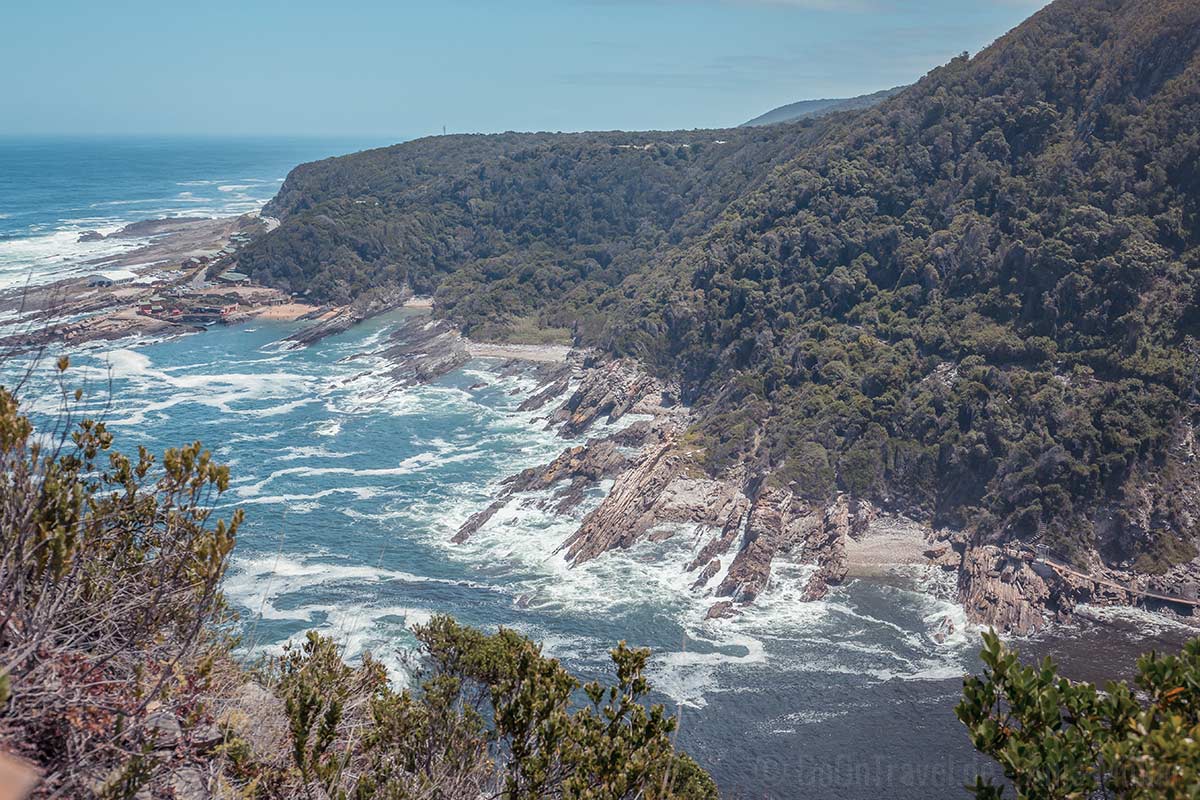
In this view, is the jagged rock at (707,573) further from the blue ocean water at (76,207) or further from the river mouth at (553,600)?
the blue ocean water at (76,207)

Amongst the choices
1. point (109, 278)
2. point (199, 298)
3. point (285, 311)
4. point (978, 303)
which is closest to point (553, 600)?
point (978, 303)

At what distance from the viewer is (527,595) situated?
134 feet

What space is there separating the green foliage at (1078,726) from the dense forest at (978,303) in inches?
1417

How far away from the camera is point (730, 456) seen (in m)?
52.0

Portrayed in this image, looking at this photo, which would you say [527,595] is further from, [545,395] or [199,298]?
[199,298]

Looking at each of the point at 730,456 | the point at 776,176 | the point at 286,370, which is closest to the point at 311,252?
the point at 286,370

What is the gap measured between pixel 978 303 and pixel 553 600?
32.2 m

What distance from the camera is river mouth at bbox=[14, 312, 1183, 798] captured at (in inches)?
1235

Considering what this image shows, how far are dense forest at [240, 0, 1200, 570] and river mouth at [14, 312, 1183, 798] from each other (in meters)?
8.18

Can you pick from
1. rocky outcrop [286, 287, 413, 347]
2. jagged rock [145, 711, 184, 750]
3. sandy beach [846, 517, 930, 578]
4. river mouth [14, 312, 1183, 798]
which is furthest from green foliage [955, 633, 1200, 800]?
rocky outcrop [286, 287, 413, 347]

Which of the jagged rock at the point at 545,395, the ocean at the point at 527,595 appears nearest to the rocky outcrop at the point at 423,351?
the ocean at the point at 527,595

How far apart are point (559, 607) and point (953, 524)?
66.8 feet

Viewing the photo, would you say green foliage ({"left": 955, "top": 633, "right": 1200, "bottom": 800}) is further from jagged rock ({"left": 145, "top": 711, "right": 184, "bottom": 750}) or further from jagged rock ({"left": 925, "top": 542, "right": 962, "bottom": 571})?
jagged rock ({"left": 925, "top": 542, "right": 962, "bottom": 571})

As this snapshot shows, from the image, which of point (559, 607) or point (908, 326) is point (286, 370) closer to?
point (559, 607)
